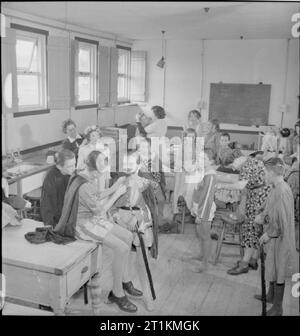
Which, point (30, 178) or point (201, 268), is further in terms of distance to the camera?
point (201, 268)

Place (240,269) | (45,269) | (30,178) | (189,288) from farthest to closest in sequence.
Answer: (240,269), (189,288), (30,178), (45,269)

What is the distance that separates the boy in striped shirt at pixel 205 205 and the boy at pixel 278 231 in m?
0.33

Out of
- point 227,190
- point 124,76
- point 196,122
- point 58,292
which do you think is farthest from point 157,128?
point 58,292

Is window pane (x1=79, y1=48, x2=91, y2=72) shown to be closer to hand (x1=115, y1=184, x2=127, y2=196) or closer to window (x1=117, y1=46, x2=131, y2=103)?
window (x1=117, y1=46, x2=131, y2=103)

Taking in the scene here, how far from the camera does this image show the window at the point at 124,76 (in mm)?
2354

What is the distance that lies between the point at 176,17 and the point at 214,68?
36cm

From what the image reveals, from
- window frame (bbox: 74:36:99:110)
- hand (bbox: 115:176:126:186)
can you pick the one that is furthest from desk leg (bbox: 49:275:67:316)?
window frame (bbox: 74:36:99:110)

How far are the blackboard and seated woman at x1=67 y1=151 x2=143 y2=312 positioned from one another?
0.69 metres

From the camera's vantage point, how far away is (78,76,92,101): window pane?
7.52ft

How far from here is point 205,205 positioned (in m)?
2.89

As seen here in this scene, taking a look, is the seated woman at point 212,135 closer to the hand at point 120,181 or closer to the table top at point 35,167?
the hand at point 120,181

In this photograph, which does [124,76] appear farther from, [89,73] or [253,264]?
[253,264]

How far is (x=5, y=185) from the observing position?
7.17ft
